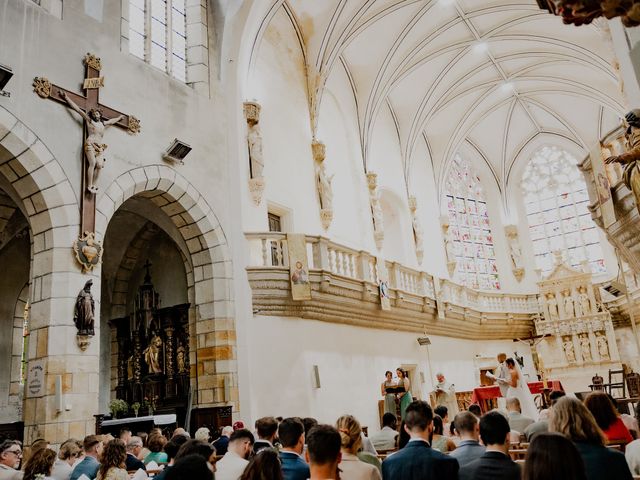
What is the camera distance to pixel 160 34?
41.5 ft

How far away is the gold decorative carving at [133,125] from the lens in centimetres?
1070

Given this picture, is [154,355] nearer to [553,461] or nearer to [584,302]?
[553,461]

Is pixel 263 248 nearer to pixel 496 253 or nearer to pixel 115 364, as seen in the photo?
pixel 115 364

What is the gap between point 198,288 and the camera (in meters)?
12.0

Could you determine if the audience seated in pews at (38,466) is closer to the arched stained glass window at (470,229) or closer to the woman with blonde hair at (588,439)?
the woman with blonde hair at (588,439)

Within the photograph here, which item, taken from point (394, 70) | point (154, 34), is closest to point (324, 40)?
point (394, 70)

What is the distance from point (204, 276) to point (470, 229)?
1582cm

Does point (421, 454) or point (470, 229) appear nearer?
point (421, 454)

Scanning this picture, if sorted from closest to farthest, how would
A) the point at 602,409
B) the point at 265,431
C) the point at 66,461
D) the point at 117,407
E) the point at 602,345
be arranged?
the point at 602,409, the point at 265,431, the point at 66,461, the point at 117,407, the point at 602,345

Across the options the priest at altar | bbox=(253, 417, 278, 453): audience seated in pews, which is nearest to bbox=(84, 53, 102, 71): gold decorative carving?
bbox=(253, 417, 278, 453): audience seated in pews

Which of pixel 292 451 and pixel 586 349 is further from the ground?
pixel 586 349

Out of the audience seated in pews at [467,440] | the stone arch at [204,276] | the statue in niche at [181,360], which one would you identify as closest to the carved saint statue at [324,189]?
the stone arch at [204,276]

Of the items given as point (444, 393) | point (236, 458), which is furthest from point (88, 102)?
point (444, 393)

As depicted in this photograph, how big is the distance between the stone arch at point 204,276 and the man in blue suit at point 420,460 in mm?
7953
